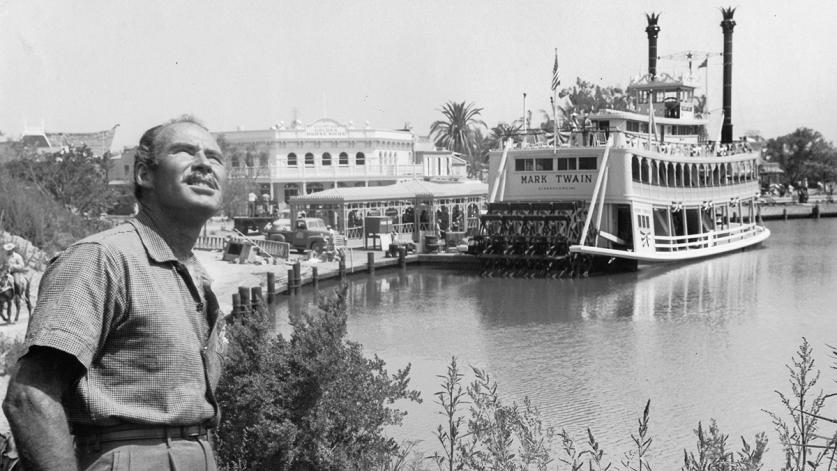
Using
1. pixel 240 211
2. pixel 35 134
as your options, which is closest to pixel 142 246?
pixel 240 211

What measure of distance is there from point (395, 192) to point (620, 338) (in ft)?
75.1

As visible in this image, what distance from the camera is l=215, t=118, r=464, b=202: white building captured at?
5653 cm

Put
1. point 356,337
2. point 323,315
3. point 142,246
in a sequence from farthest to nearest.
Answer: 1. point 356,337
2. point 323,315
3. point 142,246

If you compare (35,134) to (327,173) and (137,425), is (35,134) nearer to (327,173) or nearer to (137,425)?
(327,173)

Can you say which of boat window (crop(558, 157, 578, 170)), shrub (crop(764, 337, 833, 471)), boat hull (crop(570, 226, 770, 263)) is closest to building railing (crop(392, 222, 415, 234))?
boat window (crop(558, 157, 578, 170))

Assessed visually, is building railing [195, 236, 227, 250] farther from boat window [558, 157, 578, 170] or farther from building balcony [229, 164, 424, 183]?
building balcony [229, 164, 424, 183]

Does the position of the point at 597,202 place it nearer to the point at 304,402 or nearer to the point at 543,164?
the point at 543,164

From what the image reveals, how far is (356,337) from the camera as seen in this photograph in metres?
20.7

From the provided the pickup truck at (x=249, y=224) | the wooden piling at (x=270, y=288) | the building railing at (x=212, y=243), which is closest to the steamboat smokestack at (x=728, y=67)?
the pickup truck at (x=249, y=224)

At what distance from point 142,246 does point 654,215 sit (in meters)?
35.5

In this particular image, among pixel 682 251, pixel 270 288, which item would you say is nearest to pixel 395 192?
pixel 682 251

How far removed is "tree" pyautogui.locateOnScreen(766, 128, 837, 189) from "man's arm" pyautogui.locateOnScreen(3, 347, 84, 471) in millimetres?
92078

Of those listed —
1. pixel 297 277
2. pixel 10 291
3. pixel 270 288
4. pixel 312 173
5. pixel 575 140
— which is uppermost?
pixel 575 140

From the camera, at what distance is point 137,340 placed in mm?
2562
